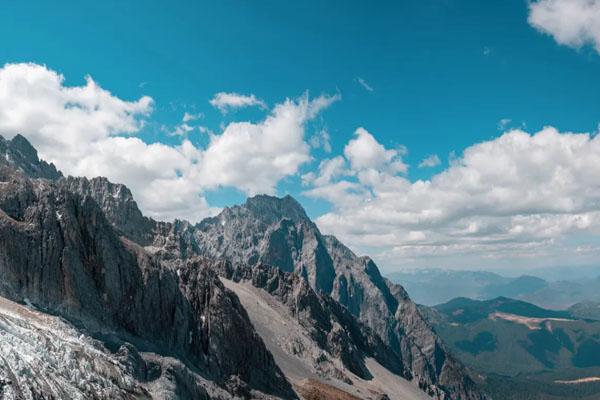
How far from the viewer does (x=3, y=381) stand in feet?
181

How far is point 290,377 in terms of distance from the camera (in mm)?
154750

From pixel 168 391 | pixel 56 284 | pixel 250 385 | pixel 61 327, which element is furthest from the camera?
pixel 250 385

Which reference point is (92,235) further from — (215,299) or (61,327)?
(215,299)

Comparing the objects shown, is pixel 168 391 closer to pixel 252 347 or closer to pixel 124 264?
pixel 124 264

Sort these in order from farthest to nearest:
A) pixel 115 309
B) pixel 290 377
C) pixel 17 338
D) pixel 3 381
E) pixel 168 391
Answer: pixel 290 377 < pixel 115 309 < pixel 168 391 < pixel 17 338 < pixel 3 381

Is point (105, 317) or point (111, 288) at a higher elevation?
point (111, 288)

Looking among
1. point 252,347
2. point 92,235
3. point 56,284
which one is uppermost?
point 92,235

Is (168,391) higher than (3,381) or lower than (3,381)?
lower

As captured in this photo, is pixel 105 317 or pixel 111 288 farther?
pixel 111 288

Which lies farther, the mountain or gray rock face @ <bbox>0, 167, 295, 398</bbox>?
gray rock face @ <bbox>0, 167, 295, 398</bbox>

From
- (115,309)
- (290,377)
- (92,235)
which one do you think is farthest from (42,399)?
(290,377)

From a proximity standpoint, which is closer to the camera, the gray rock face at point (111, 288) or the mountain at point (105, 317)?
the mountain at point (105, 317)

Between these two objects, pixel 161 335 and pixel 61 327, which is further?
pixel 161 335

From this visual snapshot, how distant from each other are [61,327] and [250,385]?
5988 centimetres
